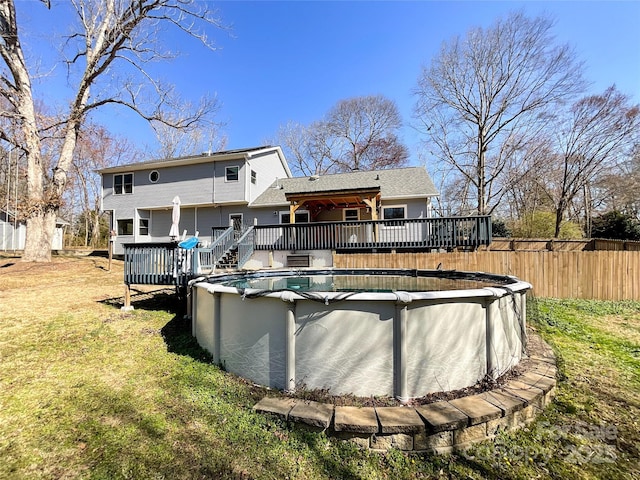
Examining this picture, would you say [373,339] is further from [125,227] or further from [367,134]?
[367,134]

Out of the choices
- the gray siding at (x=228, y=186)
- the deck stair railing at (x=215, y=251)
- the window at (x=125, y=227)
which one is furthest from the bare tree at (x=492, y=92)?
the window at (x=125, y=227)

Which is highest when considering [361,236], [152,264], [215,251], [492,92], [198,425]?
[492,92]

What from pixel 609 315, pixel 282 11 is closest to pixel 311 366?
pixel 609 315

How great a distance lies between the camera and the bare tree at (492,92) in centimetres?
1744

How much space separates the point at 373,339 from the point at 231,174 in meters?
14.5

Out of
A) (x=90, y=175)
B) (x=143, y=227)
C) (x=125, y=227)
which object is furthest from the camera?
(x=90, y=175)

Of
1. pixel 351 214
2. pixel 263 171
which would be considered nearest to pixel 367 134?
pixel 263 171

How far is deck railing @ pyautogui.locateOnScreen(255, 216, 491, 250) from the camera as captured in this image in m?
10.8

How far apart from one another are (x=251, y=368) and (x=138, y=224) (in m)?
17.1

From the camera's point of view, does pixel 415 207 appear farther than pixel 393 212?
No

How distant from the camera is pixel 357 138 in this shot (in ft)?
89.9

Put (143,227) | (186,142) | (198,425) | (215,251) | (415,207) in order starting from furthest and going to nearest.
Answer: (186,142)
(143,227)
(415,207)
(215,251)
(198,425)

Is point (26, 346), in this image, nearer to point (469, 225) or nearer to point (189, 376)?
point (189, 376)

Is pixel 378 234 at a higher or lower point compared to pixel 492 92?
lower
